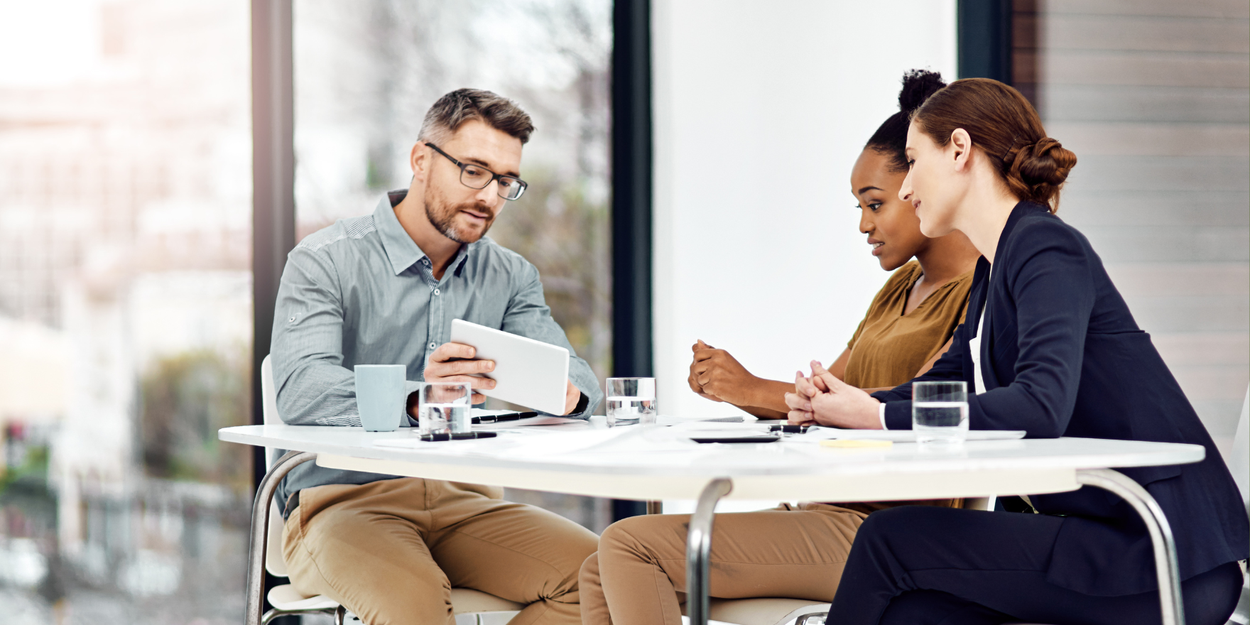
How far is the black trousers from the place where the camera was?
1.32m

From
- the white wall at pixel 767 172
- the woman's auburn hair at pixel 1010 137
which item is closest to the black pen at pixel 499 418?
the woman's auburn hair at pixel 1010 137

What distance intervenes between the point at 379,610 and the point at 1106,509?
3.84 feet

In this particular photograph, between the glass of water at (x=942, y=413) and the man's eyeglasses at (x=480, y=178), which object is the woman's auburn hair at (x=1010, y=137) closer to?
the glass of water at (x=942, y=413)

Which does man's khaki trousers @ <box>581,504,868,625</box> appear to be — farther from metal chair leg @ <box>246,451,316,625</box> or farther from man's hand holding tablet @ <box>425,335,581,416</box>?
metal chair leg @ <box>246,451,316,625</box>

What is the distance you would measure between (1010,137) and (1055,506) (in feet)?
1.93

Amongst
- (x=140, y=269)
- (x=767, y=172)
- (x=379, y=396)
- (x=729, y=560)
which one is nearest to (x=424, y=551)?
(x=379, y=396)

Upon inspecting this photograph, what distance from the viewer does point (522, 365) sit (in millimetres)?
1674

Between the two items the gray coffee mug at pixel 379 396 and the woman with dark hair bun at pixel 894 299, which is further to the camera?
the woman with dark hair bun at pixel 894 299

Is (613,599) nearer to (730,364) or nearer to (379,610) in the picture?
(379,610)

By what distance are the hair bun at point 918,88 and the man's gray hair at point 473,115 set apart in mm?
868

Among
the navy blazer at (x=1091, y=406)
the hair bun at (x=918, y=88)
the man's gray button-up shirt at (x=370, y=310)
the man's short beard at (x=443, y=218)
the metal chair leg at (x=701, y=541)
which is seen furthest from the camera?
the man's short beard at (x=443, y=218)

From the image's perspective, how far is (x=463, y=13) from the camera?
10.7 feet

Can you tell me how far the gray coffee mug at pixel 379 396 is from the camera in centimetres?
166

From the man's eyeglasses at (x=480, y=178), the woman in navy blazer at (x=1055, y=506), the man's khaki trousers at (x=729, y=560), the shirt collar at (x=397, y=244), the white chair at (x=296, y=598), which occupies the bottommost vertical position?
the white chair at (x=296, y=598)
